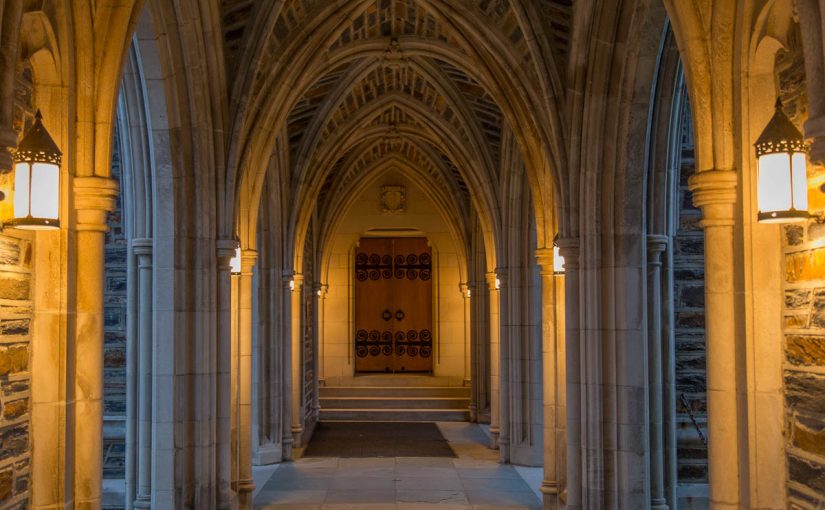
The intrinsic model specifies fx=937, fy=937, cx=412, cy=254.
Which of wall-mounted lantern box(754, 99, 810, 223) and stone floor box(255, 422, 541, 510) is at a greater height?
wall-mounted lantern box(754, 99, 810, 223)

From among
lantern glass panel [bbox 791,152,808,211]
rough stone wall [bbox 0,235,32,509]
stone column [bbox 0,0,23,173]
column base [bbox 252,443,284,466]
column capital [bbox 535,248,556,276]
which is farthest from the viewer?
column base [bbox 252,443,284,466]

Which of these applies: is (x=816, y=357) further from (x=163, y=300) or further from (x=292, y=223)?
(x=292, y=223)

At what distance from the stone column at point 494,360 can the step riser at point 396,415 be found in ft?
9.63

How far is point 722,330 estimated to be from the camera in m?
4.55

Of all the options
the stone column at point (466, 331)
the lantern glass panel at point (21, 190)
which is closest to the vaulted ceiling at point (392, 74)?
the stone column at point (466, 331)

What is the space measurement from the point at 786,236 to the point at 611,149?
11.3 feet

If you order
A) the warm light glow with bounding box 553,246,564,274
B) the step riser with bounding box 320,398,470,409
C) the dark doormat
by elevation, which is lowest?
the dark doormat

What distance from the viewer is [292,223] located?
14312mm

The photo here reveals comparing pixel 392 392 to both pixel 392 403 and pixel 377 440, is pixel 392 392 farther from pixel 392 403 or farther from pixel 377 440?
pixel 377 440

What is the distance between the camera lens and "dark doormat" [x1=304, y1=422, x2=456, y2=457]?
1397cm

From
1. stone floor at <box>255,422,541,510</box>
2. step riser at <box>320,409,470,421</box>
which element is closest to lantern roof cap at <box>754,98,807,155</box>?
stone floor at <box>255,422,541,510</box>

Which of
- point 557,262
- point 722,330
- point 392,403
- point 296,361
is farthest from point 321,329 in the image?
point 722,330

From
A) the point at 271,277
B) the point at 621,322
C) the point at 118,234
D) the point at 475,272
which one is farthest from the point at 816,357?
the point at 475,272

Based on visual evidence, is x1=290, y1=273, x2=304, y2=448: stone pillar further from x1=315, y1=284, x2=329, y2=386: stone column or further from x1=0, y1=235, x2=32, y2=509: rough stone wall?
x1=0, y1=235, x2=32, y2=509: rough stone wall
